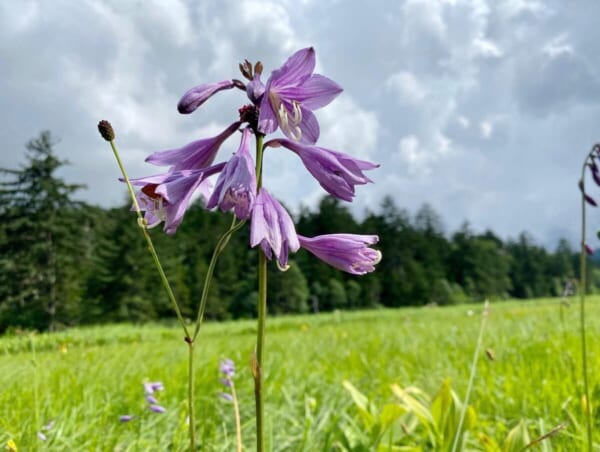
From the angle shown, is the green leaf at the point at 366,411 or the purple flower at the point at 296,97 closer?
the purple flower at the point at 296,97

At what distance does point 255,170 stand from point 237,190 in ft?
0.20

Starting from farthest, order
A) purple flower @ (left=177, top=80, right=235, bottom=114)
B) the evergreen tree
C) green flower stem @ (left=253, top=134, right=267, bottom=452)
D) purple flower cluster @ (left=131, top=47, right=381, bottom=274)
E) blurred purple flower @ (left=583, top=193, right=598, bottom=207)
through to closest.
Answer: the evergreen tree → blurred purple flower @ (left=583, top=193, right=598, bottom=207) → purple flower @ (left=177, top=80, right=235, bottom=114) → purple flower cluster @ (left=131, top=47, right=381, bottom=274) → green flower stem @ (left=253, top=134, right=267, bottom=452)

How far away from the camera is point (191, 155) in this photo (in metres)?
1.12

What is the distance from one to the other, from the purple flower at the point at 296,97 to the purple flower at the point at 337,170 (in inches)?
2.6

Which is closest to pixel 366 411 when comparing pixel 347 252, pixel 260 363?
pixel 347 252

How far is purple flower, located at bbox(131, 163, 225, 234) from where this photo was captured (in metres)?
0.99

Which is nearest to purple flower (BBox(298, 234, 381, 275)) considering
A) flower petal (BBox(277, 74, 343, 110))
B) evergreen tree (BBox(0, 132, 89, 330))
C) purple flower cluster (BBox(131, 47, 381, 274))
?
purple flower cluster (BBox(131, 47, 381, 274))

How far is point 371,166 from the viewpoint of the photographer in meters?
1.03

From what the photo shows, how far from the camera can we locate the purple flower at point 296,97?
98 cm

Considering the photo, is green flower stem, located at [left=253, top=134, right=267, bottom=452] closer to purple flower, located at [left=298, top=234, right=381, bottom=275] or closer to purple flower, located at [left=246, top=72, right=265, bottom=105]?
purple flower, located at [left=298, top=234, right=381, bottom=275]

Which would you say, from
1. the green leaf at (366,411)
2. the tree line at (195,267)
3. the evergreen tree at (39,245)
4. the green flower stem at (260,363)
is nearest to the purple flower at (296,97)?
the green flower stem at (260,363)

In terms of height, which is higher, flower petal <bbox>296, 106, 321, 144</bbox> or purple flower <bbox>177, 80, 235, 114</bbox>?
purple flower <bbox>177, 80, 235, 114</bbox>

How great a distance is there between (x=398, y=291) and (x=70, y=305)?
119 ft

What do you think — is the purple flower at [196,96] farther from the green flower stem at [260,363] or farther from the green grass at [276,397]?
the green grass at [276,397]
